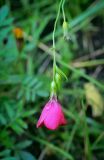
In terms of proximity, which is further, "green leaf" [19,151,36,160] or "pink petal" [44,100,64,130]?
"green leaf" [19,151,36,160]

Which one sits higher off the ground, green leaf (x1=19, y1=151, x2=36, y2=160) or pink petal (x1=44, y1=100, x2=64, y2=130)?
pink petal (x1=44, y1=100, x2=64, y2=130)

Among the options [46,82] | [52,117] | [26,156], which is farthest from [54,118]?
[46,82]

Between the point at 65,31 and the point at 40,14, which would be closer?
the point at 65,31

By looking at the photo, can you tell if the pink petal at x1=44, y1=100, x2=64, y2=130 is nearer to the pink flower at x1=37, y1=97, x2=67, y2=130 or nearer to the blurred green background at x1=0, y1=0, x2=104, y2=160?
the pink flower at x1=37, y1=97, x2=67, y2=130

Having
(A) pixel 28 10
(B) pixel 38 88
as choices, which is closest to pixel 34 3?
(A) pixel 28 10

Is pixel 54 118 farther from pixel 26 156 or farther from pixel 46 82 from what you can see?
pixel 46 82

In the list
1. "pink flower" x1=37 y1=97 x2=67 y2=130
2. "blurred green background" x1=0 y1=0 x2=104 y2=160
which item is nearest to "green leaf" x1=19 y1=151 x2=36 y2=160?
"blurred green background" x1=0 y1=0 x2=104 y2=160

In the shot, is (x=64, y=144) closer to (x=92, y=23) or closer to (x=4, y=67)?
(x=4, y=67)
